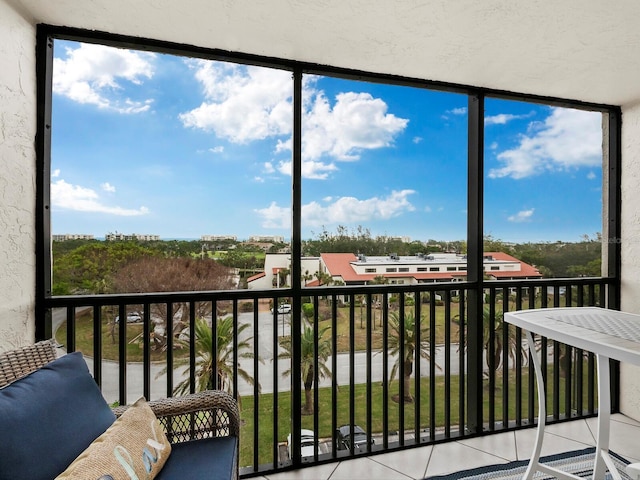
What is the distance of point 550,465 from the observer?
2.08m

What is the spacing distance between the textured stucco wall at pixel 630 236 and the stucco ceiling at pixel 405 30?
2.17 ft

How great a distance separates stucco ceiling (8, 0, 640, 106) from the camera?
1631mm

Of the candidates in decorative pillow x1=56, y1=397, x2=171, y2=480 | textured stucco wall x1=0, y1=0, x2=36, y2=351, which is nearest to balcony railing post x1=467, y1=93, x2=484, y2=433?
decorative pillow x1=56, y1=397, x2=171, y2=480

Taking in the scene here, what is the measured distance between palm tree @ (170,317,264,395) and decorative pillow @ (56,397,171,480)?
68 cm

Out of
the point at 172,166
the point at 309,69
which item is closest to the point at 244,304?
the point at 172,166

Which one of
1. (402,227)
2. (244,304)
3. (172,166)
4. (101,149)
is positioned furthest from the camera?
(402,227)

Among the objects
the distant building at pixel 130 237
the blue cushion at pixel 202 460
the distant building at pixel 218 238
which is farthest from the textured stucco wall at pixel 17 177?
the blue cushion at pixel 202 460

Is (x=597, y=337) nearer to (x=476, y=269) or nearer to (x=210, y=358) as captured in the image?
(x=476, y=269)

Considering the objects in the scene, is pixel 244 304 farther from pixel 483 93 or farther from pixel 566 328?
pixel 483 93

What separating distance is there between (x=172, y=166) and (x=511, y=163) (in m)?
2.28

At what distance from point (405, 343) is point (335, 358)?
0.50 m

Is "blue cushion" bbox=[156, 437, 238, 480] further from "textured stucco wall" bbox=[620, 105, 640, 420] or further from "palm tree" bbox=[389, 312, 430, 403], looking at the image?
"textured stucco wall" bbox=[620, 105, 640, 420]

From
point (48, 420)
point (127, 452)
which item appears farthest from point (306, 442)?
point (48, 420)

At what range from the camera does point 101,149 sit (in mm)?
1904
